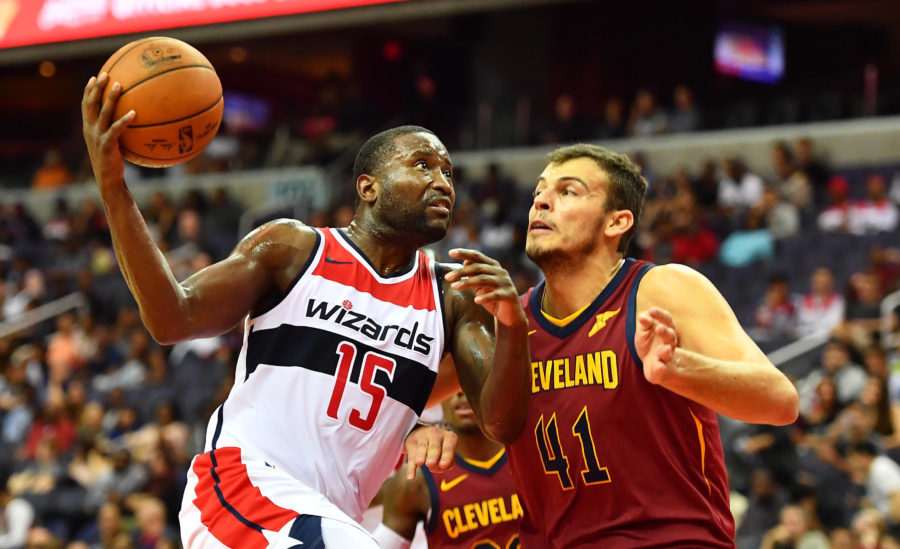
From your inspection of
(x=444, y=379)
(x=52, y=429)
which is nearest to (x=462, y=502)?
(x=444, y=379)

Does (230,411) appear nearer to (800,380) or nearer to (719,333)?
(719,333)

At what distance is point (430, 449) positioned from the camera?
3688 mm

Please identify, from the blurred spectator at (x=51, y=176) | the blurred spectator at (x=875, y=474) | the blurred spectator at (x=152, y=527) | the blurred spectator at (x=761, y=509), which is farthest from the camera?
the blurred spectator at (x=51, y=176)

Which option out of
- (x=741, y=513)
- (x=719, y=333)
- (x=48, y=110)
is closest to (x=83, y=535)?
(x=741, y=513)

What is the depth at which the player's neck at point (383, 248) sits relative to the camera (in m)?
3.99

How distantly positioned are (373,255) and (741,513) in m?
4.76

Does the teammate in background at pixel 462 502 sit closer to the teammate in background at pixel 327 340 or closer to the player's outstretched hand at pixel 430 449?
the teammate in background at pixel 327 340

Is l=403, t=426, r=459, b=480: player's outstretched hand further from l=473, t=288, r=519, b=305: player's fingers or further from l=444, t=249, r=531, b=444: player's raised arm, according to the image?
l=473, t=288, r=519, b=305: player's fingers

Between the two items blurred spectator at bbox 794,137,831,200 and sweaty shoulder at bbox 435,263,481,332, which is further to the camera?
blurred spectator at bbox 794,137,831,200

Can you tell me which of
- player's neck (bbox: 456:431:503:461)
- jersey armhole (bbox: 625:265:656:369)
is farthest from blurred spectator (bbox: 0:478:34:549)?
jersey armhole (bbox: 625:265:656:369)

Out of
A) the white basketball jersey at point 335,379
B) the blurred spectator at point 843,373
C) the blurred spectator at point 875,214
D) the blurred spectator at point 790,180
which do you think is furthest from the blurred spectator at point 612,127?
the white basketball jersey at point 335,379

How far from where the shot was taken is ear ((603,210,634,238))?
164 inches

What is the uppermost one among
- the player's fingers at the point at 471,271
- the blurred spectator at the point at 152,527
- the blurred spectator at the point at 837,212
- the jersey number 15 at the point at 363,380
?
→ the player's fingers at the point at 471,271

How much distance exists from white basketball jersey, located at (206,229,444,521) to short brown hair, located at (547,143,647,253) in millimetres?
811
